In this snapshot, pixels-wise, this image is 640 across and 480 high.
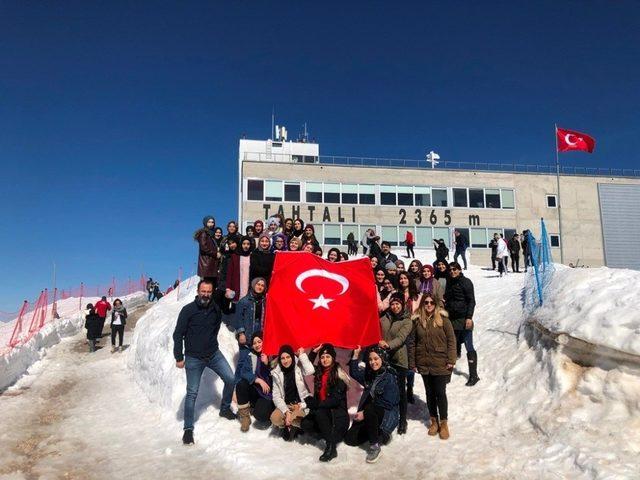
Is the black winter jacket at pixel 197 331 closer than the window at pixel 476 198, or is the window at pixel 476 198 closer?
the black winter jacket at pixel 197 331

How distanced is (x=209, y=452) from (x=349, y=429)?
2125 millimetres

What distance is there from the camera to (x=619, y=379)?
6590mm

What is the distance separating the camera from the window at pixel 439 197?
37.2 metres

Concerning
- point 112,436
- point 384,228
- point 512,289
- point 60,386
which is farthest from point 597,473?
point 384,228

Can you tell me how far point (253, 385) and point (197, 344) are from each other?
117 cm

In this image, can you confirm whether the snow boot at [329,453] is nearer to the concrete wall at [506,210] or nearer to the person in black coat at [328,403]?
the person in black coat at [328,403]

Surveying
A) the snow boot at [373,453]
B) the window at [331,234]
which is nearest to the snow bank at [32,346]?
the snow boot at [373,453]

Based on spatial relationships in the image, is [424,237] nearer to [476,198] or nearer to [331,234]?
[476,198]

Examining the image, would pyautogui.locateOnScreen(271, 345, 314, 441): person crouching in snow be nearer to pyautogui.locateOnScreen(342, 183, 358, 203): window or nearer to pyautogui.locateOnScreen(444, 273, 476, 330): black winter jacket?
pyautogui.locateOnScreen(444, 273, 476, 330): black winter jacket

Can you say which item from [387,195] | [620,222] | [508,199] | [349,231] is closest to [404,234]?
[387,195]

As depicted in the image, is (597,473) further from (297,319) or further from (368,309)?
(297,319)

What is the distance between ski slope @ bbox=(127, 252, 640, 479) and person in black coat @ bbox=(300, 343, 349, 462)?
0.91ft

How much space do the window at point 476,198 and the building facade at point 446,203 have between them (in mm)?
81

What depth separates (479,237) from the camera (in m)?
36.9
